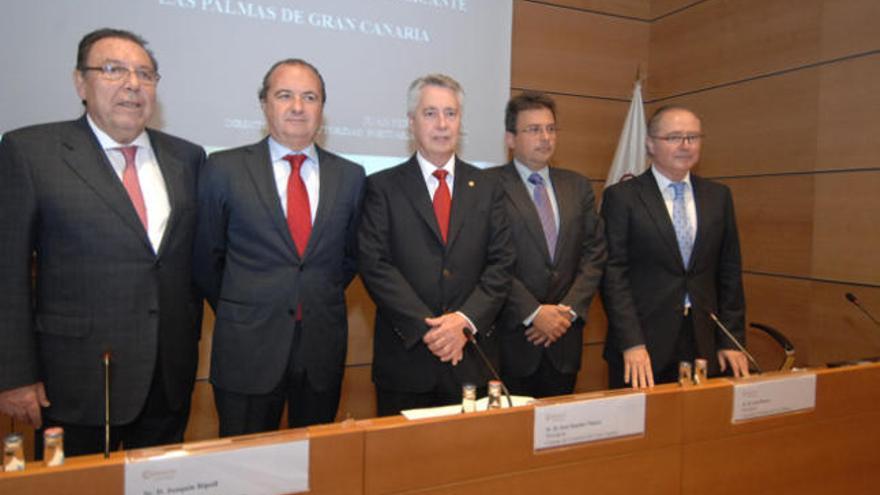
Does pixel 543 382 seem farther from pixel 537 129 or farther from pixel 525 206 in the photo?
pixel 537 129

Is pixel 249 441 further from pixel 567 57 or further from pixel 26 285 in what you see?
pixel 567 57

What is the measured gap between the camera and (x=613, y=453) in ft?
4.09

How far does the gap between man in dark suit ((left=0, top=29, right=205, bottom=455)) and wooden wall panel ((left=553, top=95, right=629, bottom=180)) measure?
285 centimetres

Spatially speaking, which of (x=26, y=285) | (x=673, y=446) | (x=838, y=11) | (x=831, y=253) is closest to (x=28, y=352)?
(x=26, y=285)

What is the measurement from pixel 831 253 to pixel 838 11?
1236mm

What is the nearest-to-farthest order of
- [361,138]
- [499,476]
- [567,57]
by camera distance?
[499,476], [361,138], [567,57]

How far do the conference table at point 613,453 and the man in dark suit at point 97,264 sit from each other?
70cm

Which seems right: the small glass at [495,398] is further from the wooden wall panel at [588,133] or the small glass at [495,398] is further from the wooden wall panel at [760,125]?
the wooden wall panel at [588,133]

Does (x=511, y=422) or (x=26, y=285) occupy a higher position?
(x=26, y=285)

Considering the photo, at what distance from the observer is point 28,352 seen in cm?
147

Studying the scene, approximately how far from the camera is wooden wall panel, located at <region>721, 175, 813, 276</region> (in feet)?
10.4

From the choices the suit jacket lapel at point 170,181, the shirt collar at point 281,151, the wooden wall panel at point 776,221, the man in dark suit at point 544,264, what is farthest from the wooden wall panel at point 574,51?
the suit jacket lapel at point 170,181

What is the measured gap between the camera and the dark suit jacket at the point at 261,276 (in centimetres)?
174

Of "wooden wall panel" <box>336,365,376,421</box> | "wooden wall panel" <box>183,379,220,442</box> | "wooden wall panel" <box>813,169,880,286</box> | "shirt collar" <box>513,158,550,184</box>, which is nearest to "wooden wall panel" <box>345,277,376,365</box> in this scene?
"wooden wall panel" <box>336,365,376,421</box>
